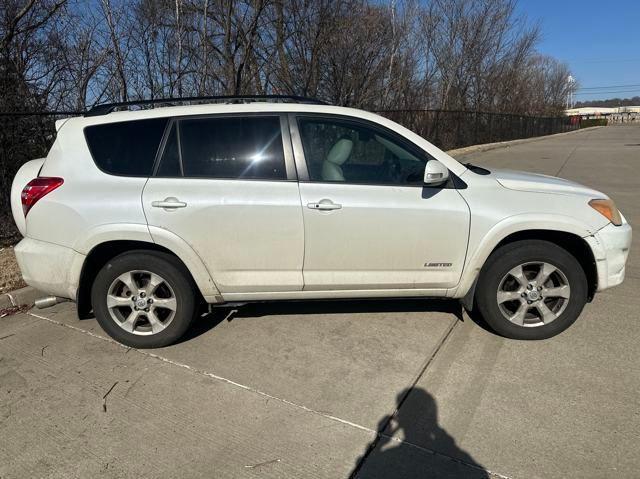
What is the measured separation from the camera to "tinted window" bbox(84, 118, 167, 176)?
3.25 metres

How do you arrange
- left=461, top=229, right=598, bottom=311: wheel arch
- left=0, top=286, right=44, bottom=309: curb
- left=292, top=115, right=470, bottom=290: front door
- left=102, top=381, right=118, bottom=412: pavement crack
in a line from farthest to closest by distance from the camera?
left=0, top=286, right=44, bottom=309: curb < left=461, top=229, right=598, bottom=311: wheel arch < left=292, top=115, right=470, bottom=290: front door < left=102, top=381, right=118, bottom=412: pavement crack

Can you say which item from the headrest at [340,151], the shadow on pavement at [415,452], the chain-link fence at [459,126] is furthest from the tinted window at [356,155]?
the chain-link fence at [459,126]

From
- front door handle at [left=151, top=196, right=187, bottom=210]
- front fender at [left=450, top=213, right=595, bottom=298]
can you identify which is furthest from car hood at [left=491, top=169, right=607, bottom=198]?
front door handle at [left=151, top=196, right=187, bottom=210]

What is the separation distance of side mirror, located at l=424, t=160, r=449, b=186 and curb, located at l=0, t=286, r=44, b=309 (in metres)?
3.64

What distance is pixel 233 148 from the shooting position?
10.7 feet

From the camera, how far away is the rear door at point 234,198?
3145 mm

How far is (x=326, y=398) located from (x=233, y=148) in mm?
1825

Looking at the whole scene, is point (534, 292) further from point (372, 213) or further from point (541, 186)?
point (372, 213)

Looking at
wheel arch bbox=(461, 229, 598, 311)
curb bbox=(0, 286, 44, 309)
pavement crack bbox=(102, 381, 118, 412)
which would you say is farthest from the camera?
curb bbox=(0, 286, 44, 309)

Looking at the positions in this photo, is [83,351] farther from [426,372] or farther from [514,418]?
[514,418]

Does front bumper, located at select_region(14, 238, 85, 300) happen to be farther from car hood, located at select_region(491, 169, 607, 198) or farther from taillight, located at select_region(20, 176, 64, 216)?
car hood, located at select_region(491, 169, 607, 198)

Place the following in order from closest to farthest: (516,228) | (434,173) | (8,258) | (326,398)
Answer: (326,398), (434,173), (516,228), (8,258)

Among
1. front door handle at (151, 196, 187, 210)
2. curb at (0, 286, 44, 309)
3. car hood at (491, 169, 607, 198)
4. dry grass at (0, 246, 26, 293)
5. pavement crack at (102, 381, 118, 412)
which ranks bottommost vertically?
pavement crack at (102, 381, 118, 412)

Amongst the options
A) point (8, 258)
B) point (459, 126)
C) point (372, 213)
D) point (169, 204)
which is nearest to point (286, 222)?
point (372, 213)
